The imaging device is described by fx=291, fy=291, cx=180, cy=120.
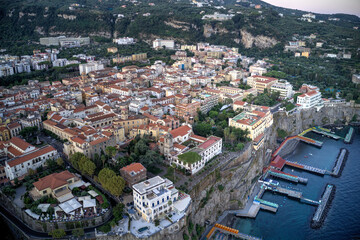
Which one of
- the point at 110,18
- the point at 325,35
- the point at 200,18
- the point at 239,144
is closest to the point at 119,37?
the point at 110,18

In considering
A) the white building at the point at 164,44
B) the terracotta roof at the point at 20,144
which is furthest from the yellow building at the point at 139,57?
the terracotta roof at the point at 20,144

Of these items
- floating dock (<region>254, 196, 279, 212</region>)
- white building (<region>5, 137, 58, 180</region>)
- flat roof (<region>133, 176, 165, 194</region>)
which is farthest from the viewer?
floating dock (<region>254, 196, 279, 212</region>)

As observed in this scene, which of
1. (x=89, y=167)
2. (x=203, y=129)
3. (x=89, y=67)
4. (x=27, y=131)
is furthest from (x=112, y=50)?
(x=89, y=167)

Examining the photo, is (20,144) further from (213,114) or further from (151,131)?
(213,114)

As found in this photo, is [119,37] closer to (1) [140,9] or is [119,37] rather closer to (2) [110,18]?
(2) [110,18]

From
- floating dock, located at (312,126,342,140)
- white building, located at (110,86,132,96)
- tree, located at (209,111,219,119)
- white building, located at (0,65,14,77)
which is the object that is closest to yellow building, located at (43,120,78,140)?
white building, located at (110,86,132,96)

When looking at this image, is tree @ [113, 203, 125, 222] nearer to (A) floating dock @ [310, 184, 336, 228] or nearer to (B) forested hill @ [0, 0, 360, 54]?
(A) floating dock @ [310, 184, 336, 228]

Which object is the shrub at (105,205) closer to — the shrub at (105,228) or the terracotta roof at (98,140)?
the shrub at (105,228)
